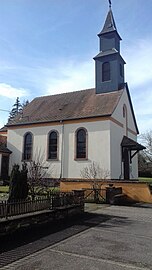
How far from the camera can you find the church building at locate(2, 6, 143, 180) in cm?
2593

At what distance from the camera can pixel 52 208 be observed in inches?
430

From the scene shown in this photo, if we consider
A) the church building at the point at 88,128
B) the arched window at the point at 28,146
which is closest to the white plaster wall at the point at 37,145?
the church building at the point at 88,128

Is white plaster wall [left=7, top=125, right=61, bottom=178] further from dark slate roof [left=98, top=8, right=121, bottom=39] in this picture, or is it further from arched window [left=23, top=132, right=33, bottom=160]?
dark slate roof [left=98, top=8, right=121, bottom=39]

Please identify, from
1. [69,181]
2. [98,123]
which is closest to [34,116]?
[98,123]

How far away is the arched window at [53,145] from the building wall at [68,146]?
448 mm

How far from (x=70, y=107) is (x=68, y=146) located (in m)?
5.06

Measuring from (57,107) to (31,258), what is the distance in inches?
1016

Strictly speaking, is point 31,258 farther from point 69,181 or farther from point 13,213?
point 69,181

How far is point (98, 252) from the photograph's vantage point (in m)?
6.79

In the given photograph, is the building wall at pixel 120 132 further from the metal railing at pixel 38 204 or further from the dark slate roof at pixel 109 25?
the metal railing at pixel 38 204

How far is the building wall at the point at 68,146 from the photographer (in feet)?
83.4

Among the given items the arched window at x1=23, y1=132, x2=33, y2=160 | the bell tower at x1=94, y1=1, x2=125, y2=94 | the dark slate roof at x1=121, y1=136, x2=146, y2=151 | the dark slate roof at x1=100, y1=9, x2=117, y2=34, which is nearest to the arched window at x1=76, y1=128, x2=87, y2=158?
the dark slate roof at x1=121, y1=136, x2=146, y2=151

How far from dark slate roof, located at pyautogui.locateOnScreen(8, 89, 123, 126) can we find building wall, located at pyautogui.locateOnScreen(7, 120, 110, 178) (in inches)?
38.1

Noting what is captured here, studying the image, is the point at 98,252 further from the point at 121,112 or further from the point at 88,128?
the point at 121,112
